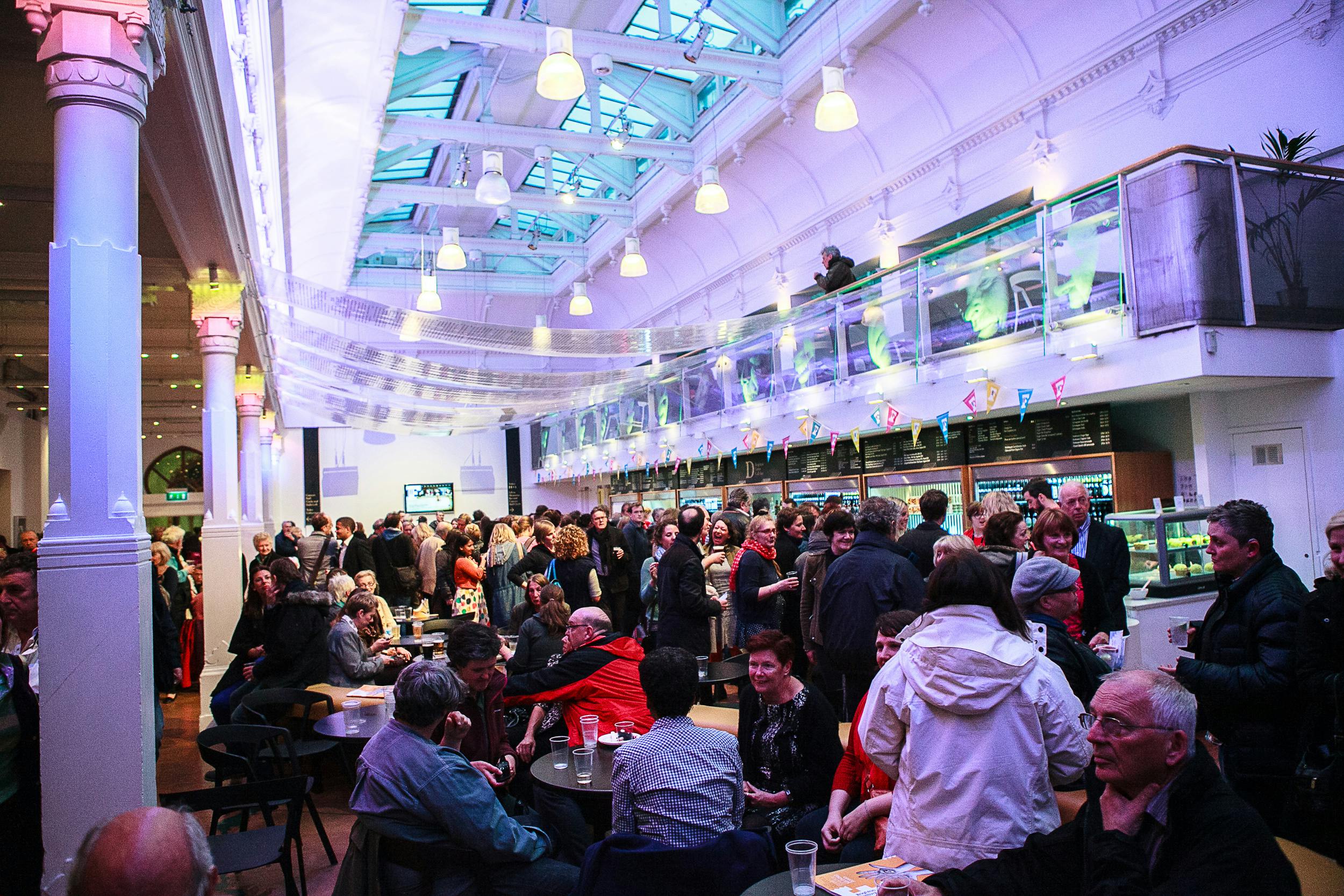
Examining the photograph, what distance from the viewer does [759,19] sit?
480 inches

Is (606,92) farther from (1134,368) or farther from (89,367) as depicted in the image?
(89,367)

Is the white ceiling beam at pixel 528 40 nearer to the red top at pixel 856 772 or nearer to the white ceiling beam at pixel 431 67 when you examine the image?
the white ceiling beam at pixel 431 67

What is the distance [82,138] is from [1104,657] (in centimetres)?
419

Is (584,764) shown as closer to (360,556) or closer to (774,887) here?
(774,887)

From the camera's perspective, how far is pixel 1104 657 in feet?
11.9

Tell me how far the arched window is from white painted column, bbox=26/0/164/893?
20767mm

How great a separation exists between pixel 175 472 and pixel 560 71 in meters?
18.9

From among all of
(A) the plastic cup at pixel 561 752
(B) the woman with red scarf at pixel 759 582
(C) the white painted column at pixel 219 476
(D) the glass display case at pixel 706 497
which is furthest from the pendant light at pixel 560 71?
(D) the glass display case at pixel 706 497

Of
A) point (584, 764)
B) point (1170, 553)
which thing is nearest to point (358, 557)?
point (584, 764)

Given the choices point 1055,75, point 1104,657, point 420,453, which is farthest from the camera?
point 420,453

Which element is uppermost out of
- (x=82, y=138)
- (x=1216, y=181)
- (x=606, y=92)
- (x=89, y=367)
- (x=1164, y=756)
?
(x=606, y=92)

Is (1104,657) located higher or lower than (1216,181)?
lower

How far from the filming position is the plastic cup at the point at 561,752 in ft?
11.4

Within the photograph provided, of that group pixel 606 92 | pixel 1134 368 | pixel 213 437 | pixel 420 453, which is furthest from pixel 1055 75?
pixel 420 453
